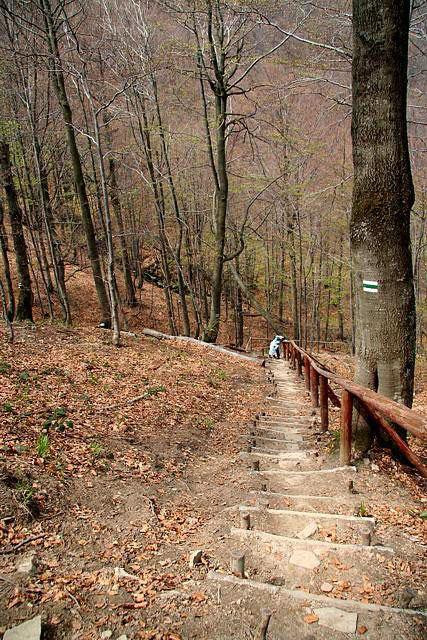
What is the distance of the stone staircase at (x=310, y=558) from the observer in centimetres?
A: 229

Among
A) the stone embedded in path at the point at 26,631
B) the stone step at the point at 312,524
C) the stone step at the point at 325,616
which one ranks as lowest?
the stone step at the point at 312,524

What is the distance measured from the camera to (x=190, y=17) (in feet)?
39.5

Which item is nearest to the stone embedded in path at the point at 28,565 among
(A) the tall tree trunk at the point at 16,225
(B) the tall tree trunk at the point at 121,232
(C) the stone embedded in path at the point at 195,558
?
(C) the stone embedded in path at the point at 195,558

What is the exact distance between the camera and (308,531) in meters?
3.35

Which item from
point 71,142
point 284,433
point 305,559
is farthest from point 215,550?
point 71,142

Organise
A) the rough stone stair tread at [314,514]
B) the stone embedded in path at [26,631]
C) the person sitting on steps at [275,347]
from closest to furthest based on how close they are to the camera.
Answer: the stone embedded in path at [26,631] → the rough stone stair tread at [314,514] → the person sitting on steps at [275,347]

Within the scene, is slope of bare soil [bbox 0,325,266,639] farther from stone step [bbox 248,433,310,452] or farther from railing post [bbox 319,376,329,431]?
railing post [bbox 319,376,329,431]

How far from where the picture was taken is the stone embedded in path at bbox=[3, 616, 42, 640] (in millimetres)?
2158

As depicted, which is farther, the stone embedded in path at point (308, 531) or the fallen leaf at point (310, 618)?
the stone embedded in path at point (308, 531)

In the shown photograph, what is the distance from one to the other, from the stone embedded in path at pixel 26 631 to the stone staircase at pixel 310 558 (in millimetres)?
1021

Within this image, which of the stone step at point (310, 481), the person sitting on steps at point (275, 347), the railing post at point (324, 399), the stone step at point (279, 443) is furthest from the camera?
the person sitting on steps at point (275, 347)

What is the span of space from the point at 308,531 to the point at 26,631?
7.17 feet

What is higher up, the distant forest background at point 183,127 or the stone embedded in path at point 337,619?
the distant forest background at point 183,127

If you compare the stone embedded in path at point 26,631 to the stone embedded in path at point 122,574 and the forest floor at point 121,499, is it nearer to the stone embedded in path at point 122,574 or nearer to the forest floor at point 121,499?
the forest floor at point 121,499
